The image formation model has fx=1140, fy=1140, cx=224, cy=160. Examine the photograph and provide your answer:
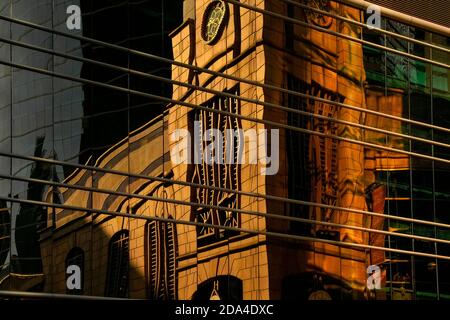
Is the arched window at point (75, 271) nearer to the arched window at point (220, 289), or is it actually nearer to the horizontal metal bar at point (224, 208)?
the horizontal metal bar at point (224, 208)

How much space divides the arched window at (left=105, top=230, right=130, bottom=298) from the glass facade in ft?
0.06

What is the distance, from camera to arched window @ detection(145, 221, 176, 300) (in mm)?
14094

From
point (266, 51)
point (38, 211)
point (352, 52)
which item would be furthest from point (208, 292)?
point (352, 52)

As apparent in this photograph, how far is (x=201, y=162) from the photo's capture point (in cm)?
1480

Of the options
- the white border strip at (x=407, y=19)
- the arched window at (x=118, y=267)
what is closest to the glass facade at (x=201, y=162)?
the arched window at (x=118, y=267)

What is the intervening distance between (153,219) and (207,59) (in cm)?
237

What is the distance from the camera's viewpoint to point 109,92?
14273 millimetres

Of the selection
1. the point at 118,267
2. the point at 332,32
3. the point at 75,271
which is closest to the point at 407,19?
the point at 332,32

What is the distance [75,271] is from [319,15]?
17.9ft

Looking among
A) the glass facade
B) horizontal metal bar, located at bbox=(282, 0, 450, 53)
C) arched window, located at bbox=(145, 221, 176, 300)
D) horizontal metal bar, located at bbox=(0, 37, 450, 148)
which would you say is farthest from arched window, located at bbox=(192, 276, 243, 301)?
horizontal metal bar, located at bbox=(282, 0, 450, 53)

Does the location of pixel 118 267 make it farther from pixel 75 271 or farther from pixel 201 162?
pixel 201 162

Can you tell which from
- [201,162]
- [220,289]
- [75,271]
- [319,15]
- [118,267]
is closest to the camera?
[75,271]

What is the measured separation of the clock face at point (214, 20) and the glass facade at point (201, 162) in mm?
40
